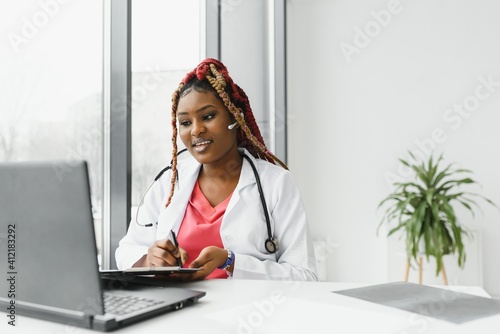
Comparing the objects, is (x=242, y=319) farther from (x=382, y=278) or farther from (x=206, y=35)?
(x=382, y=278)

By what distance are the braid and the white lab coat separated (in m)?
0.07

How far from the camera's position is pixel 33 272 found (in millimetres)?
702

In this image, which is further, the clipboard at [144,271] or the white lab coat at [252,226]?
the white lab coat at [252,226]

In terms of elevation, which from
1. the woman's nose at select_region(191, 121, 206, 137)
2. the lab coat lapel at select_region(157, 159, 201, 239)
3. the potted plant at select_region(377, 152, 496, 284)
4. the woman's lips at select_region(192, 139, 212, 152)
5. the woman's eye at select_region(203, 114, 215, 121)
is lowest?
the potted plant at select_region(377, 152, 496, 284)

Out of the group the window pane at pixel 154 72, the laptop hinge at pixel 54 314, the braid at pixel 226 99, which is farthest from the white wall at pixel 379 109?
the laptop hinge at pixel 54 314

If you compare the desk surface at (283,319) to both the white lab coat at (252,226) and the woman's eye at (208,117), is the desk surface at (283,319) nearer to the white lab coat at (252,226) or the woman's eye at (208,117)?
the white lab coat at (252,226)

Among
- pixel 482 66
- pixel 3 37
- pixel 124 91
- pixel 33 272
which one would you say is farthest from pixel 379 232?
pixel 33 272

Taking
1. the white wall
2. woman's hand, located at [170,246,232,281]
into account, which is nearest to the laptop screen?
woman's hand, located at [170,246,232,281]

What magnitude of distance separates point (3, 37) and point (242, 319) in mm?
1170

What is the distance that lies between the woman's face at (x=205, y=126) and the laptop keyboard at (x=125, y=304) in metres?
0.68

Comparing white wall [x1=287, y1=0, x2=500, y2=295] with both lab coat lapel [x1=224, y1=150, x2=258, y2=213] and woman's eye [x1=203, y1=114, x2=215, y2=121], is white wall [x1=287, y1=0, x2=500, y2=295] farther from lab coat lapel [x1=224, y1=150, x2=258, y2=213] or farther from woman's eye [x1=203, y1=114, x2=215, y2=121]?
woman's eye [x1=203, y1=114, x2=215, y2=121]

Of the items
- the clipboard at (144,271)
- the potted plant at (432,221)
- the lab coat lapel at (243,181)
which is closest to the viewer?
the clipboard at (144,271)

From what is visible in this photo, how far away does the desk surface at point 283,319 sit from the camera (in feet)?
2.36

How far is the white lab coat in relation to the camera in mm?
1316
